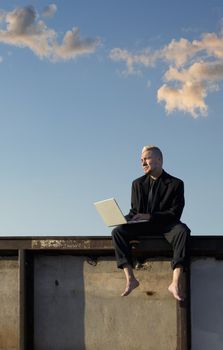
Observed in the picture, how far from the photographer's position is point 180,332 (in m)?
6.65

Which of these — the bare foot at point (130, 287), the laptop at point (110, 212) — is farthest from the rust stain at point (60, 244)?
the bare foot at point (130, 287)

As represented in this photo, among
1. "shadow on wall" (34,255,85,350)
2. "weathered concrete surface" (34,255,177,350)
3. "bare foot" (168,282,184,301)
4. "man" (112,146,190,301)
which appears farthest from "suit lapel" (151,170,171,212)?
"shadow on wall" (34,255,85,350)

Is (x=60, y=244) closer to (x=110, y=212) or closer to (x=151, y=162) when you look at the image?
(x=110, y=212)

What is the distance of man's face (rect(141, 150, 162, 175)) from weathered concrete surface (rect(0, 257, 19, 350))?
2.05 m

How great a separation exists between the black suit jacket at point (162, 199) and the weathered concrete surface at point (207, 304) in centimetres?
72

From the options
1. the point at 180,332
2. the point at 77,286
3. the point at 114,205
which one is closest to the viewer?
the point at 114,205

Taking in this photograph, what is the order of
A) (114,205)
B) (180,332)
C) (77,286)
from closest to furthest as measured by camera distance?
(114,205) → (180,332) → (77,286)

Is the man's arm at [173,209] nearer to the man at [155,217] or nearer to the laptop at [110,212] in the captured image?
the man at [155,217]

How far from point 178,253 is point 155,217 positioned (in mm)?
446

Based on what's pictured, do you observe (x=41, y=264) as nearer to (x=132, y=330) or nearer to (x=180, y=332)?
(x=132, y=330)

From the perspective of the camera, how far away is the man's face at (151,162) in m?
6.62

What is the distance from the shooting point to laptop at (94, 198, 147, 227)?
20.5 ft

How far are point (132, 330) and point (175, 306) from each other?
22.1 inches

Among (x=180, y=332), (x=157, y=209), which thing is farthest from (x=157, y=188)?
(x=180, y=332)
